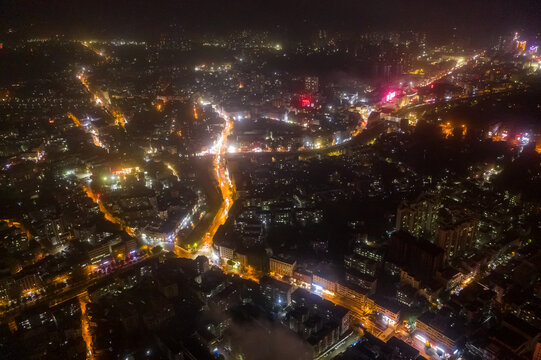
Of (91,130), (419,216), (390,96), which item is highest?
(390,96)

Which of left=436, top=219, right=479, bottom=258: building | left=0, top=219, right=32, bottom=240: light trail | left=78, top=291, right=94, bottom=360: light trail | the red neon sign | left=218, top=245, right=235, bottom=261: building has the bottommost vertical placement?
left=78, top=291, right=94, bottom=360: light trail

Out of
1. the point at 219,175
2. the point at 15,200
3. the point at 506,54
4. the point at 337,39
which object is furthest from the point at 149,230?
the point at 337,39

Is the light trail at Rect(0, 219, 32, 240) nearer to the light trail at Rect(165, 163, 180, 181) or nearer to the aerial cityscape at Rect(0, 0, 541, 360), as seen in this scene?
the aerial cityscape at Rect(0, 0, 541, 360)

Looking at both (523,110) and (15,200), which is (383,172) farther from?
(15,200)

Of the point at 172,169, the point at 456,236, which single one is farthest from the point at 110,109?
the point at 456,236

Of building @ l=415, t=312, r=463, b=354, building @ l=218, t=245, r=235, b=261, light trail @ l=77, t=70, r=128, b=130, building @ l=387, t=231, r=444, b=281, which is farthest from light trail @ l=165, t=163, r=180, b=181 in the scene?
building @ l=415, t=312, r=463, b=354

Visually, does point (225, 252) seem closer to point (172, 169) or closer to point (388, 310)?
point (388, 310)

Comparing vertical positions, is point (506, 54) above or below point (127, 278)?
above
